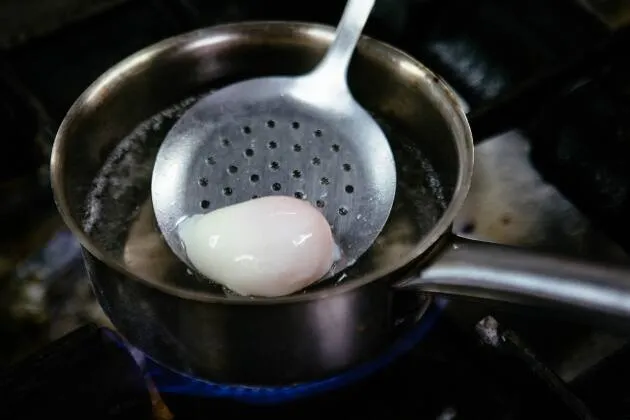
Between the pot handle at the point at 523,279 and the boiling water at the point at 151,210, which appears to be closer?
the pot handle at the point at 523,279

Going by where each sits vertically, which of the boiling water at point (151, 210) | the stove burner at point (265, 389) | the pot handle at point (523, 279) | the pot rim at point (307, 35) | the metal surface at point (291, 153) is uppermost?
the pot rim at point (307, 35)

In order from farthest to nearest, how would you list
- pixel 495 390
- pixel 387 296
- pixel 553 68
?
pixel 553 68 → pixel 495 390 → pixel 387 296

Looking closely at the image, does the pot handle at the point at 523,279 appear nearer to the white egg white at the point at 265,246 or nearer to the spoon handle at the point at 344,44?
the white egg white at the point at 265,246

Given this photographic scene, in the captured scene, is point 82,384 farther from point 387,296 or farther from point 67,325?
point 387,296

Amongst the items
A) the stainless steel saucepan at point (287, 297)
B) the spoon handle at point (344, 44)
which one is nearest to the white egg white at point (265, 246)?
the stainless steel saucepan at point (287, 297)

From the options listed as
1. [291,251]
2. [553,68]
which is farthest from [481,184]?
[291,251]

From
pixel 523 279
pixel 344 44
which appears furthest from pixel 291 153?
pixel 523 279

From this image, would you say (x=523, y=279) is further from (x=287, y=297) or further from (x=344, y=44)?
(x=344, y=44)
